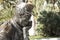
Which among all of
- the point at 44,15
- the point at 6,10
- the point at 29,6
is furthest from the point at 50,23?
the point at 6,10

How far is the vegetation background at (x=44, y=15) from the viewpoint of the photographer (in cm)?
236

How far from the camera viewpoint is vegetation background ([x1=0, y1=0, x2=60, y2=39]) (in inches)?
93.0

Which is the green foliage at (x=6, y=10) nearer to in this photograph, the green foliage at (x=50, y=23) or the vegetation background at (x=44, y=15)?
the vegetation background at (x=44, y=15)

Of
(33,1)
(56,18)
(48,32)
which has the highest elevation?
(33,1)

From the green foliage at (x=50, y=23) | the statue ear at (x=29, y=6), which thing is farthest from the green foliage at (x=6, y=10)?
the green foliage at (x=50, y=23)

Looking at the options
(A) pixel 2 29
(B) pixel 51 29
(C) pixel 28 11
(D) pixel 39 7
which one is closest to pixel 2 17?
(A) pixel 2 29

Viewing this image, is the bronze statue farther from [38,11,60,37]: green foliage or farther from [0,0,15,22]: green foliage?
[38,11,60,37]: green foliage

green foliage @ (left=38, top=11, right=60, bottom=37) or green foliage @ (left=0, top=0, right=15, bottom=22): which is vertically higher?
green foliage @ (left=0, top=0, right=15, bottom=22)

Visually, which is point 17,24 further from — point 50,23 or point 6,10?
point 50,23

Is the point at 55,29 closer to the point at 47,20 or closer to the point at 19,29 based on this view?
the point at 47,20

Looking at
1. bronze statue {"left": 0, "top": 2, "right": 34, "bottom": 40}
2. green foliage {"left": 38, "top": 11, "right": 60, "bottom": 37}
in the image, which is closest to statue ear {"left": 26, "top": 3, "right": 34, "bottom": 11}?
bronze statue {"left": 0, "top": 2, "right": 34, "bottom": 40}

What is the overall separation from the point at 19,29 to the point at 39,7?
36cm

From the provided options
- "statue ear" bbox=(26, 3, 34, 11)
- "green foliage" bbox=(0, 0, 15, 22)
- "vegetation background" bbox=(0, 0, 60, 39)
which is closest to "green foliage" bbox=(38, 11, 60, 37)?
"vegetation background" bbox=(0, 0, 60, 39)

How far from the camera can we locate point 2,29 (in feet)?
7.59
